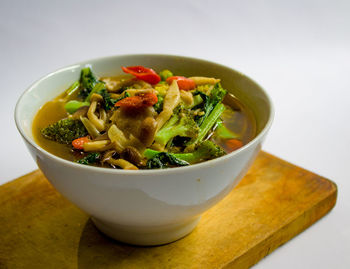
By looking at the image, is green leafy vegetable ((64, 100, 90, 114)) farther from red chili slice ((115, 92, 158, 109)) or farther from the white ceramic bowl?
red chili slice ((115, 92, 158, 109))

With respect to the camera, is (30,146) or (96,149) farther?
(96,149)

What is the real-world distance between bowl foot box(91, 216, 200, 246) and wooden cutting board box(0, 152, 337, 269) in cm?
4

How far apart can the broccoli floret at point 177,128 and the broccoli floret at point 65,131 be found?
0.50 meters

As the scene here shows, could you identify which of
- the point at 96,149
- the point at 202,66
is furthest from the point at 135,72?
the point at 96,149

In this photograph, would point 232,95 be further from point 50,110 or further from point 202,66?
point 50,110

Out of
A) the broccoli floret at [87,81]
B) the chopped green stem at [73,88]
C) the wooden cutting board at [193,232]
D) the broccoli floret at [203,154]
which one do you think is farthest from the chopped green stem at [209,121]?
the chopped green stem at [73,88]

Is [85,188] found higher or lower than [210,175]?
lower

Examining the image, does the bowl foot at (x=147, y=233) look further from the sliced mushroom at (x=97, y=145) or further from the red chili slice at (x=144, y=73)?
the red chili slice at (x=144, y=73)

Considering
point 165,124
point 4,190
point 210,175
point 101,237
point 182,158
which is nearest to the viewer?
point 210,175

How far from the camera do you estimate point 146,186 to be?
2049mm

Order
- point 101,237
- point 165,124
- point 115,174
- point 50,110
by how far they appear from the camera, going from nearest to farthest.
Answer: point 115,174 → point 165,124 → point 101,237 → point 50,110

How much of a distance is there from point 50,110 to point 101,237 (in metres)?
0.88

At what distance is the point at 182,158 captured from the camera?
2.38 metres

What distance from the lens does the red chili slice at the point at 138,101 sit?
248 centimetres
